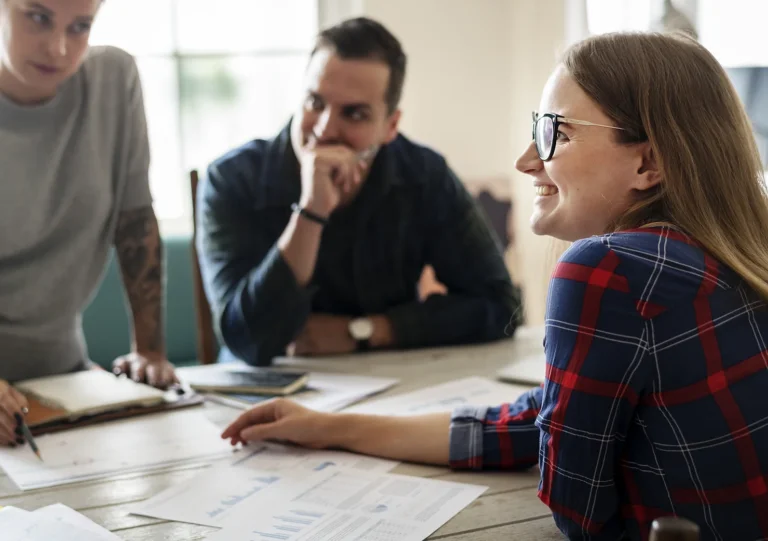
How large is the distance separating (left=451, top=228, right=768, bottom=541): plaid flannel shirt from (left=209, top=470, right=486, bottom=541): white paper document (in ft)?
0.61

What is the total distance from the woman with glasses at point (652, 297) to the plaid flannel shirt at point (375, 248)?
93 cm

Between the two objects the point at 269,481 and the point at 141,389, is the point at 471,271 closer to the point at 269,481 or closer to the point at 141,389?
the point at 141,389

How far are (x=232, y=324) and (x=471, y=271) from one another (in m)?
0.60

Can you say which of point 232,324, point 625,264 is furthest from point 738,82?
point 625,264

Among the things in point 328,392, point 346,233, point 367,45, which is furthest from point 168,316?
point 328,392

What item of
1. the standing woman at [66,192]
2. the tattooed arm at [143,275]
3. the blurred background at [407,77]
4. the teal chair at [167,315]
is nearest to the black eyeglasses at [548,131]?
the standing woman at [66,192]

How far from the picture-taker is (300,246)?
5.90ft

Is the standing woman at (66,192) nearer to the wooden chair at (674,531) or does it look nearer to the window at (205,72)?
the wooden chair at (674,531)

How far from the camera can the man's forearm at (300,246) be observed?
5.90 ft

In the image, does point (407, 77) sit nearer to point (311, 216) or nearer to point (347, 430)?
point (311, 216)

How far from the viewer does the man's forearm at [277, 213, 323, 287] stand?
1.80 metres

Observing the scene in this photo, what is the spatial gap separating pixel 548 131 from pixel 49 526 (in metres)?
0.72

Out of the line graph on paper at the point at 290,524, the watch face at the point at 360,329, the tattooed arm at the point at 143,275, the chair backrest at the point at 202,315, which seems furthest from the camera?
the chair backrest at the point at 202,315

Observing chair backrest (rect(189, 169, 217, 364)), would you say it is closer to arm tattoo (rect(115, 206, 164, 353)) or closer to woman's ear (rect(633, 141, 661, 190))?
arm tattoo (rect(115, 206, 164, 353))
